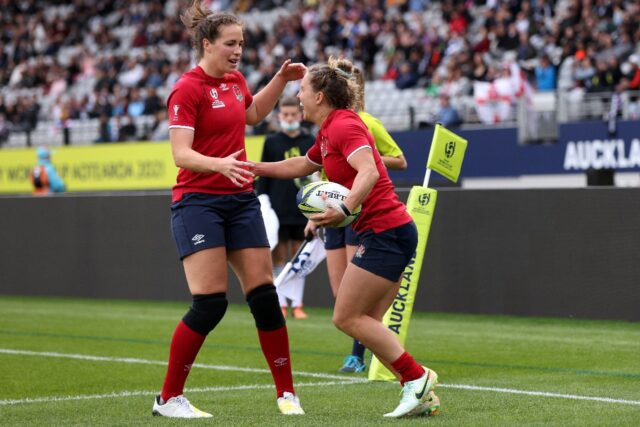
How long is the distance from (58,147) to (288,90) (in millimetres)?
5181

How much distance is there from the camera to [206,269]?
660 centimetres

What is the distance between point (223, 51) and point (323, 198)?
1025mm

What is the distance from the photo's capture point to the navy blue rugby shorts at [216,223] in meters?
6.60

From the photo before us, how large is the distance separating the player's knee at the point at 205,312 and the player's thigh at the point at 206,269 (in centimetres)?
4

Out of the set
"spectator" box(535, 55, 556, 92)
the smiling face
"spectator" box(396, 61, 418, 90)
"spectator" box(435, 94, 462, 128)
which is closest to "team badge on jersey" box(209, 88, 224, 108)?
the smiling face

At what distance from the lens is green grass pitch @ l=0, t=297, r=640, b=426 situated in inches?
261

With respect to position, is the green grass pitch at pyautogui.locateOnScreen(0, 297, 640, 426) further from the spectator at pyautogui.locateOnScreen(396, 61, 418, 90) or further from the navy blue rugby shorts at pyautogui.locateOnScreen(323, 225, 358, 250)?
the spectator at pyautogui.locateOnScreen(396, 61, 418, 90)

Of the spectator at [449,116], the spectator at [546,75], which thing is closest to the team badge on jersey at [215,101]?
the spectator at [449,116]

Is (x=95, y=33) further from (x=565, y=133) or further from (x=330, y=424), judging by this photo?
(x=330, y=424)

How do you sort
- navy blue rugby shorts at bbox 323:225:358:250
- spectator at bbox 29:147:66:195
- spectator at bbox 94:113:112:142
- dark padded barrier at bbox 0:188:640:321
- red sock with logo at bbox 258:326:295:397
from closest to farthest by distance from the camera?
red sock with logo at bbox 258:326:295:397
navy blue rugby shorts at bbox 323:225:358:250
dark padded barrier at bbox 0:188:640:321
spectator at bbox 29:147:66:195
spectator at bbox 94:113:112:142

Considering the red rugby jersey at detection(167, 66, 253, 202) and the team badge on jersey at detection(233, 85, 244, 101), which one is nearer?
the red rugby jersey at detection(167, 66, 253, 202)

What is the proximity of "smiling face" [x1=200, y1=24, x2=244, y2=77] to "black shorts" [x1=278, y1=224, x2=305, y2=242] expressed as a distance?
6440mm

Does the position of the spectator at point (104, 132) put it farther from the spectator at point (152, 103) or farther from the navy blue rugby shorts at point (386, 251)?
the navy blue rugby shorts at point (386, 251)

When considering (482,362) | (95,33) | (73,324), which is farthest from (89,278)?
(95,33)
